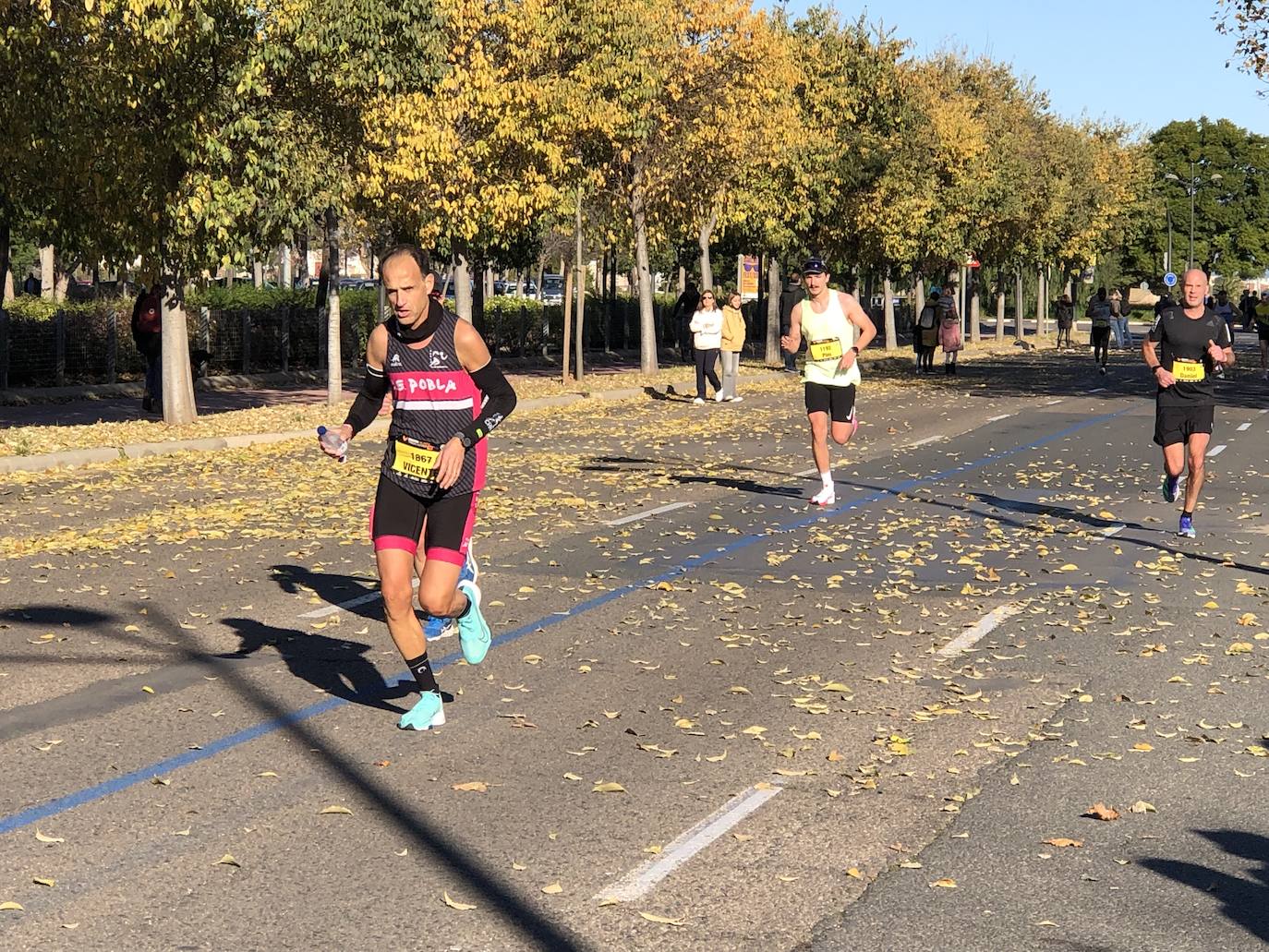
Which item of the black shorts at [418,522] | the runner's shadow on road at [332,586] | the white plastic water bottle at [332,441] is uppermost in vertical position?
the white plastic water bottle at [332,441]

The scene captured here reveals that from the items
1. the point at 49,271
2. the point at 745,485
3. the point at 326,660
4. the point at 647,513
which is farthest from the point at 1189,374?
the point at 49,271

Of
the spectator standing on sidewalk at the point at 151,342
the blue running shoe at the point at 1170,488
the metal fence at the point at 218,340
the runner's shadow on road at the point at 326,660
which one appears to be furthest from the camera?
the metal fence at the point at 218,340

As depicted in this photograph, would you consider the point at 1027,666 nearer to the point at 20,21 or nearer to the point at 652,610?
the point at 652,610

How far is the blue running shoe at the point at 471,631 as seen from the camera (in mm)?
7582

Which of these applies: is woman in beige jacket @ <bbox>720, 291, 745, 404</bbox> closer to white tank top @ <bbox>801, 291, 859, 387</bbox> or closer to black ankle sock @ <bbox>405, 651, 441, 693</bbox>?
white tank top @ <bbox>801, 291, 859, 387</bbox>

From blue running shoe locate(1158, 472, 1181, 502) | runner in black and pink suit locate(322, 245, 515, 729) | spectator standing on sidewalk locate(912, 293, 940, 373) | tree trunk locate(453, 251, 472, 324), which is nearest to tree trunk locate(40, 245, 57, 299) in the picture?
tree trunk locate(453, 251, 472, 324)

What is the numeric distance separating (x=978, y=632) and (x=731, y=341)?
21.7 meters

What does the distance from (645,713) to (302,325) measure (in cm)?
3071

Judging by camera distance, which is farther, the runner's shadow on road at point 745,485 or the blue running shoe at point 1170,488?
the runner's shadow on road at point 745,485

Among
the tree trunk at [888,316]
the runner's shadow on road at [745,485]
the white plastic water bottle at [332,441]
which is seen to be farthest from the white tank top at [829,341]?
the tree trunk at [888,316]

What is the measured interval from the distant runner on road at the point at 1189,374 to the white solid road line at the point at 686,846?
7.70m

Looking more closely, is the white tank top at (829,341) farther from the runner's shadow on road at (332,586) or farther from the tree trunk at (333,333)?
the tree trunk at (333,333)

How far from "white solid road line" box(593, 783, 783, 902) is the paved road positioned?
0.04 feet

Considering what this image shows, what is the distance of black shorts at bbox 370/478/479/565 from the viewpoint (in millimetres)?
7180
